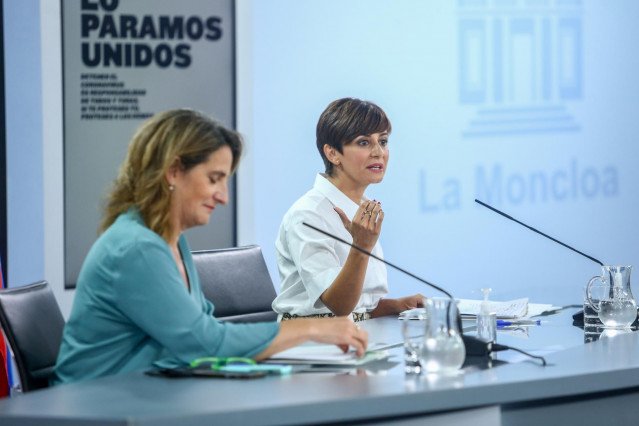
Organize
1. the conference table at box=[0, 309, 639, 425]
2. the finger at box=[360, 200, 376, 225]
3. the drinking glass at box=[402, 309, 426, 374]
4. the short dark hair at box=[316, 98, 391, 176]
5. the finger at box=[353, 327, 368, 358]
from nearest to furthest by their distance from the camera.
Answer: the conference table at box=[0, 309, 639, 425]
the drinking glass at box=[402, 309, 426, 374]
the finger at box=[353, 327, 368, 358]
the finger at box=[360, 200, 376, 225]
the short dark hair at box=[316, 98, 391, 176]

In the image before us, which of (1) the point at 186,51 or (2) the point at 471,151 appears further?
(2) the point at 471,151

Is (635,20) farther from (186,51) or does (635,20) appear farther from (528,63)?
(186,51)

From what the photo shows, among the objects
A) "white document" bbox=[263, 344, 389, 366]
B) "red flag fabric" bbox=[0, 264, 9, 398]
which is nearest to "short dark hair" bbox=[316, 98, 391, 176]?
"white document" bbox=[263, 344, 389, 366]

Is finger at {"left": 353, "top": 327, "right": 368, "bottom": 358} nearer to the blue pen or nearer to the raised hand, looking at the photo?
the raised hand

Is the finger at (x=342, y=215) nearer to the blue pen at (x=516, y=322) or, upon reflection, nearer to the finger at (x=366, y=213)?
the finger at (x=366, y=213)

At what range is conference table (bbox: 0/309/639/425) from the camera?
1522mm

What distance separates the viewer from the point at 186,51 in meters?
4.21

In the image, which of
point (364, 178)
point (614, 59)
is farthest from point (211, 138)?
point (614, 59)

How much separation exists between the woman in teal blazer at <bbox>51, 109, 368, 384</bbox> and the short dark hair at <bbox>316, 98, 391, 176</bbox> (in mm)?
899

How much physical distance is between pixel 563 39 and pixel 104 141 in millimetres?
2793

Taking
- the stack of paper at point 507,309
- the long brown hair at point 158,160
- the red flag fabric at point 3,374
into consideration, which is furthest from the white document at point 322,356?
the red flag fabric at point 3,374

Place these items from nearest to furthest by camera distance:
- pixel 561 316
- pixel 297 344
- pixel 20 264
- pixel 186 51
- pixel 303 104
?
pixel 297 344 → pixel 561 316 → pixel 20 264 → pixel 186 51 → pixel 303 104

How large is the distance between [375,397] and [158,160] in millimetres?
710

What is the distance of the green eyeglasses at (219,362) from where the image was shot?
6.09 feet
